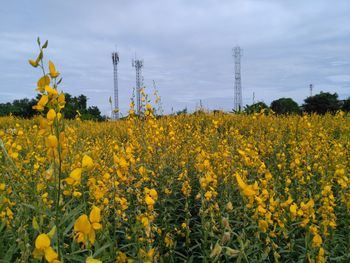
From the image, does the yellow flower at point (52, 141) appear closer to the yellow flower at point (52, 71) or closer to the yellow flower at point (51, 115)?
the yellow flower at point (51, 115)

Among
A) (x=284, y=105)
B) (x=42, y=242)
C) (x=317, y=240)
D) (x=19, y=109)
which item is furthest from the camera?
(x=19, y=109)

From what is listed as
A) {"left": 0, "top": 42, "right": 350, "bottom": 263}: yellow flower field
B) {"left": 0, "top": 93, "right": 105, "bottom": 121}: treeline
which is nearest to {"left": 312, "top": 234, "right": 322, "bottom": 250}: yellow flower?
{"left": 0, "top": 42, "right": 350, "bottom": 263}: yellow flower field

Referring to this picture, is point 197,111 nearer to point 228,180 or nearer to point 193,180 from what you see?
point 193,180

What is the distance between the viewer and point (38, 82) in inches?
45.8

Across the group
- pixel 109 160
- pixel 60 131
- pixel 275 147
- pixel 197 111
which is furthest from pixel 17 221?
pixel 197 111

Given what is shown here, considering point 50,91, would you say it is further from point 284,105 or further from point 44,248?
point 284,105

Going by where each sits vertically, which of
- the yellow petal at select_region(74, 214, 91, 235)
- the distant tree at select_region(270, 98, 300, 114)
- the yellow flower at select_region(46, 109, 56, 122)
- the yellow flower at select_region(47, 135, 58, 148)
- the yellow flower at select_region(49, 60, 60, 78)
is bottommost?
the yellow petal at select_region(74, 214, 91, 235)

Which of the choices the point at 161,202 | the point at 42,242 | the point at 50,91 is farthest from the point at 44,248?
the point at 161,202

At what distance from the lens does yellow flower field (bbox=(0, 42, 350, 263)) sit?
1.31 meters

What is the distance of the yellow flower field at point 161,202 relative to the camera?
1.31m

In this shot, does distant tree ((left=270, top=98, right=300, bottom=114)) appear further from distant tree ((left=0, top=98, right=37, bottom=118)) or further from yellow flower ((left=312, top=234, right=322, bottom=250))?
yellow flower ((left=312, top=234, right=322, bottom=250))

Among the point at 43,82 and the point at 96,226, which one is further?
the point at 43,82

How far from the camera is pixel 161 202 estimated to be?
2902 mm

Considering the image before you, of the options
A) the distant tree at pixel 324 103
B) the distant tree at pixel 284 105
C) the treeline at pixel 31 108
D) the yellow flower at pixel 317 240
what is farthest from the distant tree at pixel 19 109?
the yellow flower at pixel 317 240
